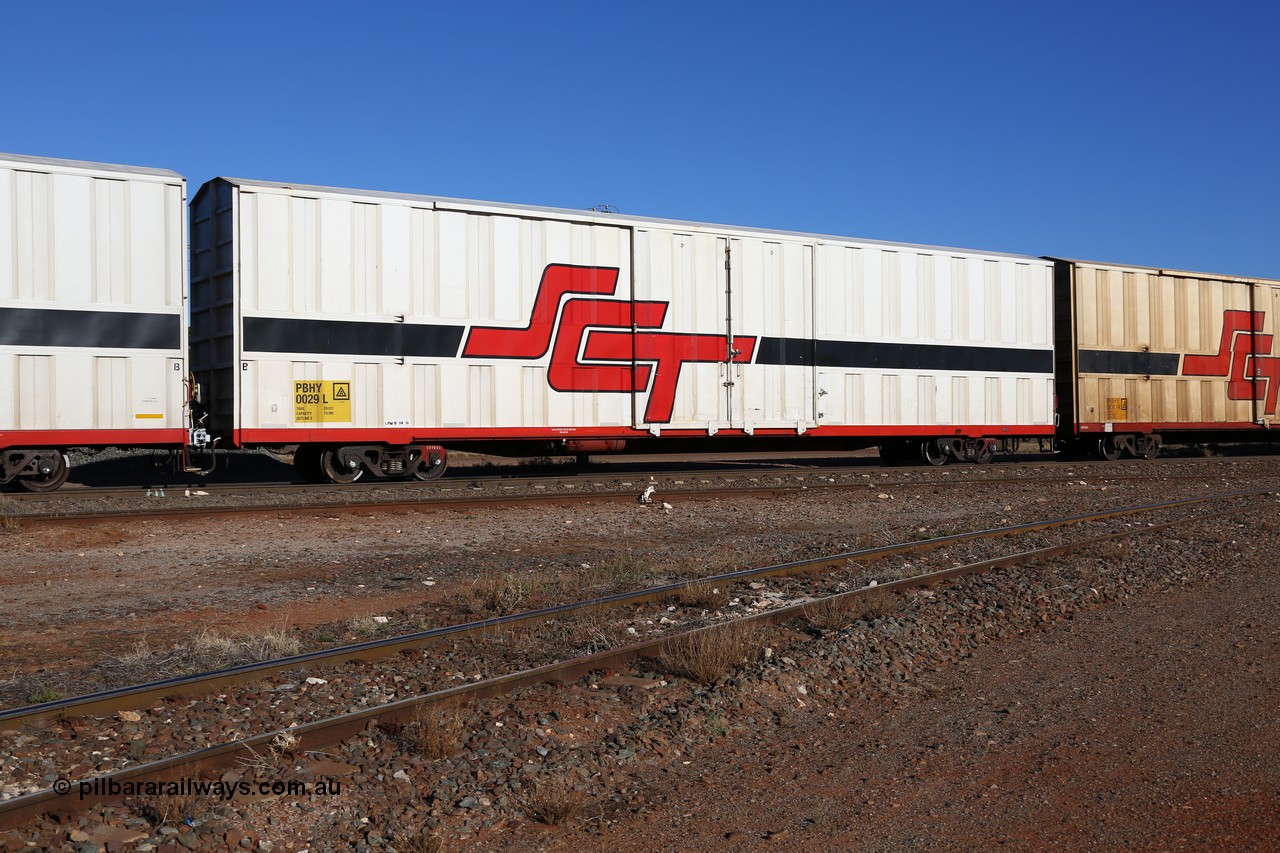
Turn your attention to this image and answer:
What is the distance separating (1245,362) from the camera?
24391 mm

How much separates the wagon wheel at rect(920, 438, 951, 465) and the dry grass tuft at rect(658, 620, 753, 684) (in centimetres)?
1524

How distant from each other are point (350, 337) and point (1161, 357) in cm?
1800

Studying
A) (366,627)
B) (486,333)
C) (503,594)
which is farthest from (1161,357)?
(366,627)

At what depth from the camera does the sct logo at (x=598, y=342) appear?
641 inches

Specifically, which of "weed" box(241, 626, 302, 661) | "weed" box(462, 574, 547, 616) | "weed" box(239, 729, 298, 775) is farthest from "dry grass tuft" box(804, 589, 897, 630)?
"weed" box(239, 729, 298, 775)

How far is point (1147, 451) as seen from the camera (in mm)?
23672

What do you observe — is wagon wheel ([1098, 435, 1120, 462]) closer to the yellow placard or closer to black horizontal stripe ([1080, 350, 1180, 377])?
black horizontal stripe ([1080, 350, 1180, 377])

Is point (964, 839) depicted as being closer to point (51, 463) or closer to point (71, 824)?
point (71, 824)

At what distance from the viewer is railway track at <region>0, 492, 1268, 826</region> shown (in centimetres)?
403

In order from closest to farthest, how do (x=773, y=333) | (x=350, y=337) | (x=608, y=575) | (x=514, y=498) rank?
(x=608, y=575)
(x=514, y=498)
(x=350, y=337)
(x=773, y=333)

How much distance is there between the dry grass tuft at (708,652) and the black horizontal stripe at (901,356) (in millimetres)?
12227

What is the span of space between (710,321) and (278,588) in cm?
1051

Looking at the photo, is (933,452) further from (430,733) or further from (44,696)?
(44,696)

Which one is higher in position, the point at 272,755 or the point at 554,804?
the point at 272,755
